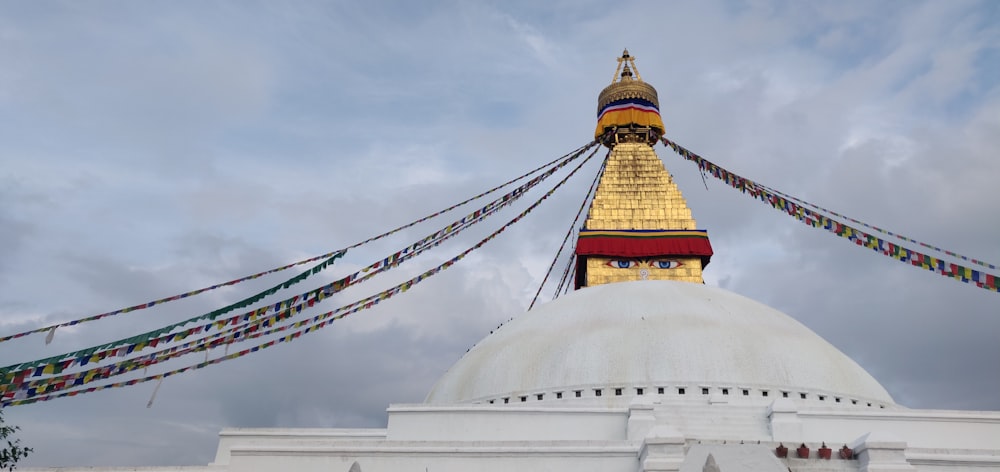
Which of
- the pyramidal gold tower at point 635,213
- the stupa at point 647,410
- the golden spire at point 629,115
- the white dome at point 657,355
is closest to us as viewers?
the stupa at point 647,410

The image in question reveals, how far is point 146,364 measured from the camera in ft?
35.8

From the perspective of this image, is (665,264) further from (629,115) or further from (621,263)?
(629,115)

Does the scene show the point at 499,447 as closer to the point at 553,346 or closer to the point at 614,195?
the point at 553,346

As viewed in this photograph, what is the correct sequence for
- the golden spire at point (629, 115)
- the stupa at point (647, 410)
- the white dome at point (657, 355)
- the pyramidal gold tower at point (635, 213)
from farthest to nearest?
the golden spire at point (629, 115), the pyramidal gold tower at point (635, 213), the white dome at point (657, 355), the stupa at point (647, 410)

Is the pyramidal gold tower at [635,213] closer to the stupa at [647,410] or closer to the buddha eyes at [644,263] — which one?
the buddha eyes at [644,263]

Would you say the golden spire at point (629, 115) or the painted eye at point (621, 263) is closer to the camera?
the painted eye at point (621, 263)

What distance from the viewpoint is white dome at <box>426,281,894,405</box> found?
41.8 feet

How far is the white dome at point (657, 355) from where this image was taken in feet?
41.8

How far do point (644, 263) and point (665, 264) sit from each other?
65 cm

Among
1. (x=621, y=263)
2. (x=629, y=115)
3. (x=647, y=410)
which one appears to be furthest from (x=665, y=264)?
(x=647, y=410)

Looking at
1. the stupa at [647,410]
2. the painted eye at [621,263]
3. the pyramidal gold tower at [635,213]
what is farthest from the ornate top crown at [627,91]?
the stupa at [647,410]

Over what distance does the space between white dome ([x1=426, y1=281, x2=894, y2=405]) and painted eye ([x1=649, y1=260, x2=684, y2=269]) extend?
29.6 feet

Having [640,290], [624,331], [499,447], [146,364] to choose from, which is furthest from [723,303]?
[146,364]

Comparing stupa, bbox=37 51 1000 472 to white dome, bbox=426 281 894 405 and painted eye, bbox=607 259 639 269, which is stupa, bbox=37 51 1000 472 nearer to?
white dome, bbox=426 281 894 405
